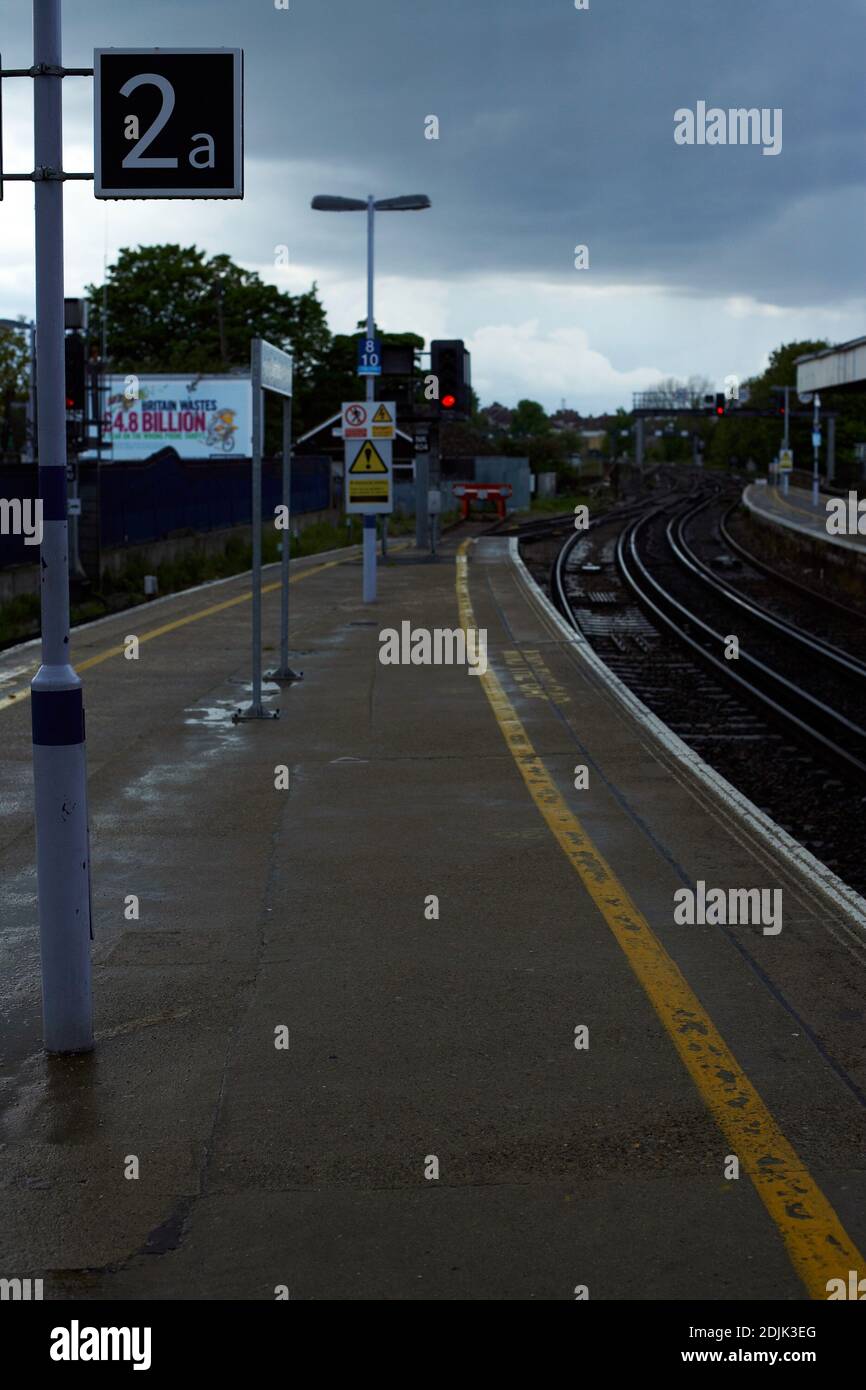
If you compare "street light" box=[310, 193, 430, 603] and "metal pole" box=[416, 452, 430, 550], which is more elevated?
"street light" box=[310, 193, 430, 603]

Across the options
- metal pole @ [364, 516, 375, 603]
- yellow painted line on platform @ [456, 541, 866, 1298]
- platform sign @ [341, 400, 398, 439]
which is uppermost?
platform sign @ [341, 400, 398, 439]

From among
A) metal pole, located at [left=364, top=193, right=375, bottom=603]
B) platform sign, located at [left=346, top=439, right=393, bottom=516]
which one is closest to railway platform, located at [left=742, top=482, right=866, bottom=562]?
metal pole, located at [left=364, top=193, right=375, bottom=603]

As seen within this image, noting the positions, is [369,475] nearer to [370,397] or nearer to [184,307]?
[370,397]

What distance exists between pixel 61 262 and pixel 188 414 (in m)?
53.4

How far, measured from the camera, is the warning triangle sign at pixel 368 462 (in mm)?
20312

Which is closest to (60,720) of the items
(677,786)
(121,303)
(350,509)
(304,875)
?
(304,875)

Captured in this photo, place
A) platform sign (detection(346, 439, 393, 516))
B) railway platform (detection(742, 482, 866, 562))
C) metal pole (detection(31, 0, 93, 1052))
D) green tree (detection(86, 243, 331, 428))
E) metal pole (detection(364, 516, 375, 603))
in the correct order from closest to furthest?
1. metal pole (detection(31, 0, 93, 1052))
2. platform sign (detection(346, 439, 393, 516))
3. metal pole (detection(364, 516, 375, 603))
4. railway platform (detection(742, 482, 866, 562))
5. green tree (detection(86, 243, 331, 428))

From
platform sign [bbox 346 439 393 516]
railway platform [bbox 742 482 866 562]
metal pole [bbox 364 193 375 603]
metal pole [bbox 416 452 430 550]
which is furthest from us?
Answer: metal pole [bbox 416 452 430 550]

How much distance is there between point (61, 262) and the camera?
5141mm

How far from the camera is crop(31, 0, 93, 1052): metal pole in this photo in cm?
509

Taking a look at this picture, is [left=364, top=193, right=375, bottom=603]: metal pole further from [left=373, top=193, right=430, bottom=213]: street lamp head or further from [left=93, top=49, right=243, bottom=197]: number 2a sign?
[left=93, top=49, right=243, bottom=197]: number 2a sign

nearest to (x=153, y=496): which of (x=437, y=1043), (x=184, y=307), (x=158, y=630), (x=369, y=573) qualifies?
(x=369, y=573)

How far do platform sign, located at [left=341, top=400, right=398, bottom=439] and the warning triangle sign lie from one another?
217 mm
